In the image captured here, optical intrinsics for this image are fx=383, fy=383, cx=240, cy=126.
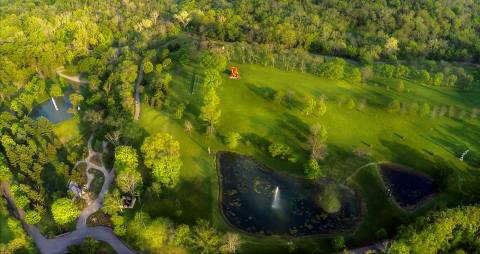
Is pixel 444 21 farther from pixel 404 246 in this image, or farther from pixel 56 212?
pixel 56 212

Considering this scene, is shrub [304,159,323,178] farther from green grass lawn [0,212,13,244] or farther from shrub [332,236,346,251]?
green grass lawn [0,212,13,244]

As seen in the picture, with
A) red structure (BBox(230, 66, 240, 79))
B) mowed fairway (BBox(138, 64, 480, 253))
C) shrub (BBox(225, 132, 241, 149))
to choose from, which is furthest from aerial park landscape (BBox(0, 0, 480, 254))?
shrub (BBox(225, 132, 241, 149))

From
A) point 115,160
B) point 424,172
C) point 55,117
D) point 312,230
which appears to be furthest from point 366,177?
point 55,117

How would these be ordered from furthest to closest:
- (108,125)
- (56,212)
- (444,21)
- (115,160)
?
(444,21)
(108,125)
(115,160)
(56,212)

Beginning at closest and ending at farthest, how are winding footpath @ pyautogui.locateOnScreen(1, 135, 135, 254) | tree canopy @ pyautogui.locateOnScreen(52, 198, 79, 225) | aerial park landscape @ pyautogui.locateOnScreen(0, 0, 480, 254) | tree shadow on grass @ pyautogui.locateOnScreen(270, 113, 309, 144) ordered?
winding footpath @ pyautogui.locateOnScreen(1, 135, 135, 254) → tree canopy @ pyautogui.locateOnScreen(52, 198, 79, 225) → aerial park landscape @ pyautogui.locateOnScreen(0, 0, 480, 254) → tree shadow on grass @ pyautogui.locateOnScreen(270, 113, 309, 144)

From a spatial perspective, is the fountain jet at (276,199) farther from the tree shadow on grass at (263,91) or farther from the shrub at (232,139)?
the tree shadow on grass at (263,91)

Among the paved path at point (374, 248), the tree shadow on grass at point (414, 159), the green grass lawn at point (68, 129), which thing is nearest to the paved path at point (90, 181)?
the green grass lawn at point (68, 129)

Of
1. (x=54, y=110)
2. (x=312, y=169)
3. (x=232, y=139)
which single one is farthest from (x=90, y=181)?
(x=312, y=169)
